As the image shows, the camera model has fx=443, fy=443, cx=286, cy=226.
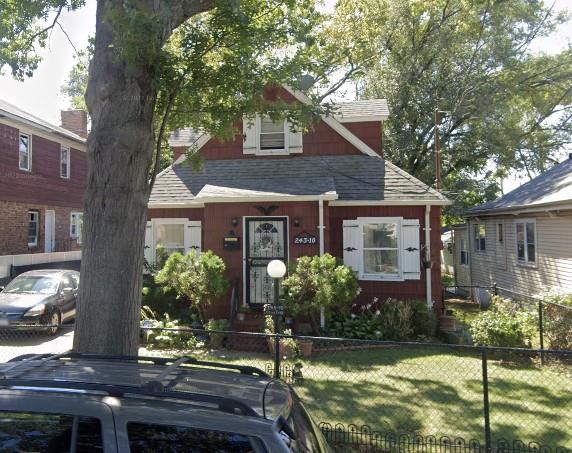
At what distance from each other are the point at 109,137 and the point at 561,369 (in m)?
8.33

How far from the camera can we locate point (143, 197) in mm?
5125

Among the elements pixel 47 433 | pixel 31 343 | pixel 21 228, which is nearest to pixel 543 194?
pixel 31 343

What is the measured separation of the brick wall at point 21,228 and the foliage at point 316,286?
46.2ft

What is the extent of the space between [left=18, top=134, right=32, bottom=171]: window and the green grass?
612 inches

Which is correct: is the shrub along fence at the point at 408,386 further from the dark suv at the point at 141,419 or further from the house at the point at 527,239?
the house at the point at 527,239

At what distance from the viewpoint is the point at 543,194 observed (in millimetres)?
12984

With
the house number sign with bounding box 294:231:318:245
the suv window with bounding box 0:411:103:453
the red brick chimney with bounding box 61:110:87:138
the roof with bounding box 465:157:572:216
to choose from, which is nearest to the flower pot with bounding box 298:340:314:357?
the house number sign with bounding box 294:231:318:245

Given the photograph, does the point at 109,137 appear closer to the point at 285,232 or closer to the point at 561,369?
the point at 285,232

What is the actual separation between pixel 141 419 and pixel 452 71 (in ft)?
77.8

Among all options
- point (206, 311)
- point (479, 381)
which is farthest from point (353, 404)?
point (206, 311)

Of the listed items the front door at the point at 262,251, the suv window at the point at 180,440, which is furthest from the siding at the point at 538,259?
the suv window at the point at 180,440

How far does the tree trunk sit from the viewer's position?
4.80m

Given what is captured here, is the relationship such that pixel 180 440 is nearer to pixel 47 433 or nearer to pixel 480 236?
pixel 47 433

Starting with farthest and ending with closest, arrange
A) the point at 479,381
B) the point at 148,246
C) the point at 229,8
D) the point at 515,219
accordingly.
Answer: the point at 515,219 → the point at 148,246 → the point at 479,381 → the point at 229,8
